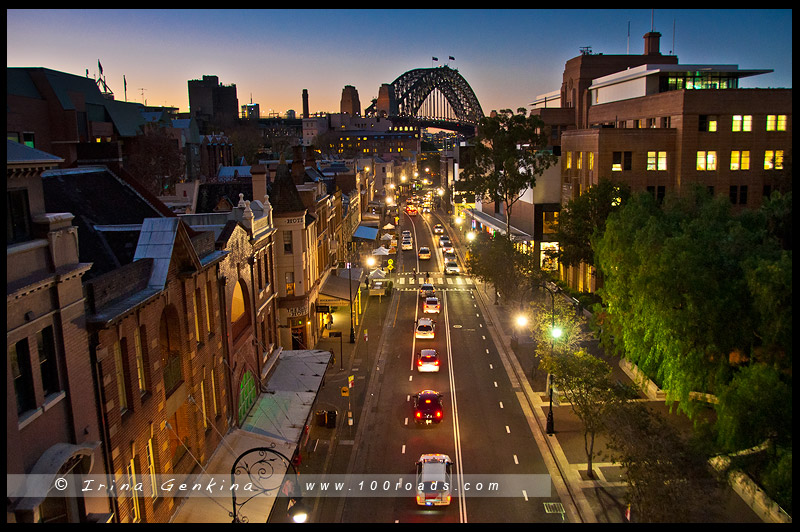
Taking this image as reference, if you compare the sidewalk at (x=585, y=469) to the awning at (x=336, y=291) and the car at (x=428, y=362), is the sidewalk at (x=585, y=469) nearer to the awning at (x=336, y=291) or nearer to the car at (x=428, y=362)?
the car at (x=428, y=362)

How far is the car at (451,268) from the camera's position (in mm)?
75812

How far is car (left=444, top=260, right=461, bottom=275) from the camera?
249 feet

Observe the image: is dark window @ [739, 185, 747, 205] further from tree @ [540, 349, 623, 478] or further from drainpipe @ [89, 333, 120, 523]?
drainpipe @ [89, 333, 120, 523]

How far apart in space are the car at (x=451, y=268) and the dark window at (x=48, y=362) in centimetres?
6381

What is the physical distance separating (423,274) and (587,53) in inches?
1616

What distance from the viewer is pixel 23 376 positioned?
12461 millimetres

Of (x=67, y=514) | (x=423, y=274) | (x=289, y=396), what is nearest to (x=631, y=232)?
(x=289, y=396)

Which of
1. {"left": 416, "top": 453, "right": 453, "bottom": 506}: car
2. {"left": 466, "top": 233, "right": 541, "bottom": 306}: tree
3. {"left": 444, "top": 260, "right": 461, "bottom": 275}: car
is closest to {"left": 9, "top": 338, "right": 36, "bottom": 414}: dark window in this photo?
{"left": 416, "top": 453, "right": 453, "bottom": 506}: car

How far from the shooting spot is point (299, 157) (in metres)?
59.9

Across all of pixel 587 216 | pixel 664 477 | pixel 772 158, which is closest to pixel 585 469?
pixel 664 477

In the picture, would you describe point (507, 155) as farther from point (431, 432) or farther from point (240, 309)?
point (240, 309)

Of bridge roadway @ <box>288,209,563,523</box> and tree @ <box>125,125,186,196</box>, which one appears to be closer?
bridge roadway @ <box>288,209,563,523</box>

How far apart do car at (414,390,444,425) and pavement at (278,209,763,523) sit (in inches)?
130
